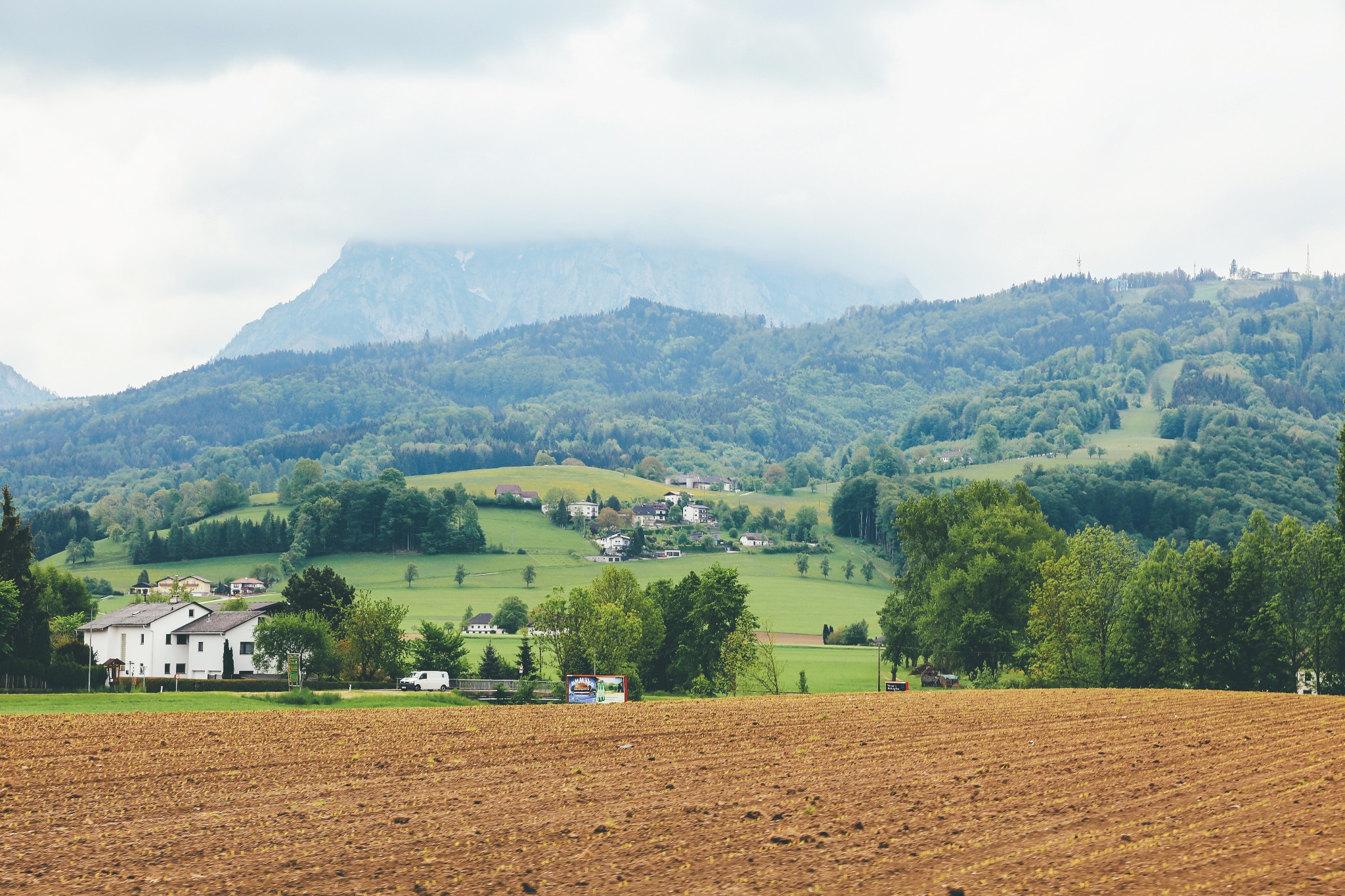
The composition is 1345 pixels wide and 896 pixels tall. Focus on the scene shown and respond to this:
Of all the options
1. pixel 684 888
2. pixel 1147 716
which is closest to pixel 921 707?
pixel 1147 716

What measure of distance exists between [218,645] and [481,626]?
47.6m

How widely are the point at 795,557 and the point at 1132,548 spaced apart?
119985mm

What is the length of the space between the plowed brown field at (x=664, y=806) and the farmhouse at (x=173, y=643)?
50.1 m

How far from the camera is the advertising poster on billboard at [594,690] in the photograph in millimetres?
56844

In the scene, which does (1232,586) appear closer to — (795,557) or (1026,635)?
(1026,635)

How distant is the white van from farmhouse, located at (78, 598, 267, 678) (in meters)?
19.9

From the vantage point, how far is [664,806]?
25688 mm

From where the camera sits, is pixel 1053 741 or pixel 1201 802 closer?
pixel 1201 802

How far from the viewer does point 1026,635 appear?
80188 mm

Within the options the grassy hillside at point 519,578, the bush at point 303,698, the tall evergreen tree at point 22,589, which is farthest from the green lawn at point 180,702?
the grassy hillside at point 519,578

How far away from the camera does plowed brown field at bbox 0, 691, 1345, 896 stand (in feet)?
65.7

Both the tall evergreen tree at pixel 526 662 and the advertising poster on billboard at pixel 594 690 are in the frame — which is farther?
the tall evergreen tree at pixel 526 662

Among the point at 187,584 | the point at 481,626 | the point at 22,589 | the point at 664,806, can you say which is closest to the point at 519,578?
the point at 481,626

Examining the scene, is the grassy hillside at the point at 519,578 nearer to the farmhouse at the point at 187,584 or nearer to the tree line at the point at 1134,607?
the farmhouse at the point at 187,584
